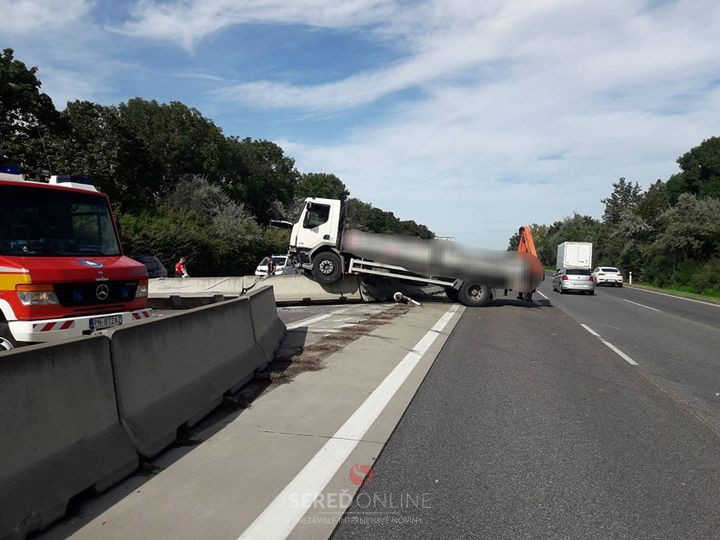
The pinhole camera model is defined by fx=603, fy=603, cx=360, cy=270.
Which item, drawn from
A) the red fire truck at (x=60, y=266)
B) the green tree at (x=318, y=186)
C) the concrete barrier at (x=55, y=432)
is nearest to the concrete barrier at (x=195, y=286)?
the red fire truck at (x=60, y=266)

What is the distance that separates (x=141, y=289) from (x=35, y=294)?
178cm

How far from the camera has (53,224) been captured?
8070mm

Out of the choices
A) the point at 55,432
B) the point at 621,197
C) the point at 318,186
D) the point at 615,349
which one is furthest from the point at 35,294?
the point at 621,197

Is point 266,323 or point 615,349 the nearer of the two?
point 266,323

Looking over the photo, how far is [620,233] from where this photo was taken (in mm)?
58750

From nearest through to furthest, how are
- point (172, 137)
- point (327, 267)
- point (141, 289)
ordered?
point (141, 289) → point (327, 267) → point (172, 137)

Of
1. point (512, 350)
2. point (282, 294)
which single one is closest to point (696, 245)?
point (282, 294)

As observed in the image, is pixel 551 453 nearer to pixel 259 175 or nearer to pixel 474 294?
pixel 474 294

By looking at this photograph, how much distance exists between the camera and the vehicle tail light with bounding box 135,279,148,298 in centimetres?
866

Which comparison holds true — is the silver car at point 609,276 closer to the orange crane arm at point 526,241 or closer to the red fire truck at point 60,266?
the orange crane arm at point 526,241

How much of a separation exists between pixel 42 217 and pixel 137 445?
459 cm

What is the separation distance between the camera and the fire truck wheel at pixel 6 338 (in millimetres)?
7020

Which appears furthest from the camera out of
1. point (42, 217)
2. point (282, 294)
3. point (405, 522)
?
point (282, 294)

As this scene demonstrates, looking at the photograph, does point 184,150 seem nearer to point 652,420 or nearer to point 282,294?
point 282,294
